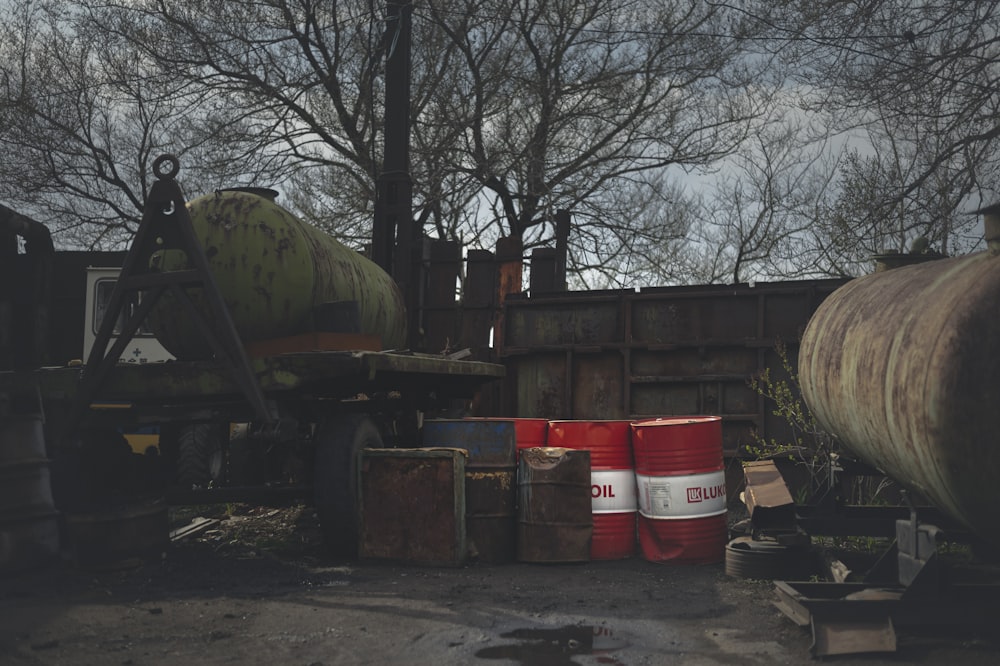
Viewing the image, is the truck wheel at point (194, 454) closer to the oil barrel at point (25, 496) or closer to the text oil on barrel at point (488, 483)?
the oil barrel at point (25, 496)

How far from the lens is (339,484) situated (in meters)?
7.43

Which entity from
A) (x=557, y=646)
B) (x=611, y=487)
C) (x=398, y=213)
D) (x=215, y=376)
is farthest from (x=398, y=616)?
(x=398, y=213)

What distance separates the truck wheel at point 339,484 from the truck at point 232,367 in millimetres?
10

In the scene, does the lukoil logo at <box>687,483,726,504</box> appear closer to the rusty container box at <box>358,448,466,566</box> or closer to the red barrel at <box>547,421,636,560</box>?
the red barrel at <box>547,421,636,560</box>

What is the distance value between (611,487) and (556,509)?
55 centimetres

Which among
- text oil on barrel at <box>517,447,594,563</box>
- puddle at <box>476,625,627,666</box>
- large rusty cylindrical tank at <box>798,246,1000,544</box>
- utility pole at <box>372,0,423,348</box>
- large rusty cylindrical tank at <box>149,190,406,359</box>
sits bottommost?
puddle at <box>476,625,627,666</box>

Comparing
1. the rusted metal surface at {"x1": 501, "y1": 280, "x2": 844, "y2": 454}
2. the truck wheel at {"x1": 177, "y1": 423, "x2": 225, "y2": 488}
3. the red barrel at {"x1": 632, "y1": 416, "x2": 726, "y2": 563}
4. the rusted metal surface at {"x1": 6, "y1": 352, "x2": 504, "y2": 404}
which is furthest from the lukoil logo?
the truck wheel at {"x1": 177, "y1": 423, "x2": 225, "y2": 488}

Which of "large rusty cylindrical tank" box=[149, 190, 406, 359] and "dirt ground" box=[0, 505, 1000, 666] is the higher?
"large rusty cylindrical tank" box=[149, 190, 406, 359]

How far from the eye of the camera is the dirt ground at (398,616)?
4.83 meters

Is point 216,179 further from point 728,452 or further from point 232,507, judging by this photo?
point 728,452

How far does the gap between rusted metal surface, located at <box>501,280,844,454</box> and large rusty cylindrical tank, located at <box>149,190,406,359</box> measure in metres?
4.12

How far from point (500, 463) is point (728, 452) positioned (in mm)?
3463

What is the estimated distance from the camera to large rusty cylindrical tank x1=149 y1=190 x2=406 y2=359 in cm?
753

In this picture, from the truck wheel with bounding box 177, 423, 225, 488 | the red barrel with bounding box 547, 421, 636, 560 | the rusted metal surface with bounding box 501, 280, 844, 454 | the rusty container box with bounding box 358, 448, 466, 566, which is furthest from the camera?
the rusted metal surface with bounding box 501, 280, 844, 454
